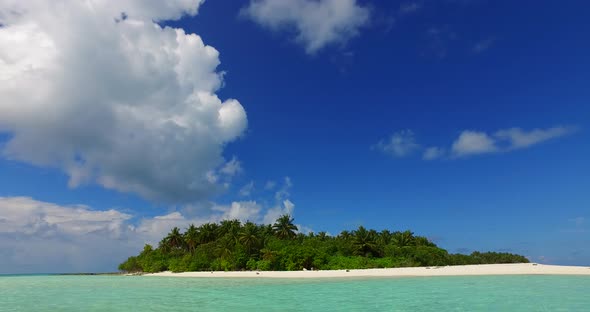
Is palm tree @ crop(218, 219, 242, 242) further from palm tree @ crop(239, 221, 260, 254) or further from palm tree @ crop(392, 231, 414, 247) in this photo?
palm tree @ crop(392, 231, 414, 247)

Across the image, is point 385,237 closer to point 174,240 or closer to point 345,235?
point 345,235

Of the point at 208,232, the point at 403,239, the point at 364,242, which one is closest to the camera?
the point at 364,242

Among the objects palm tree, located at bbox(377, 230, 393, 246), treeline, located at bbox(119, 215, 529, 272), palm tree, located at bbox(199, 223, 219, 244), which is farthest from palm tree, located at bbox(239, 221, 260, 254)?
palm tree, located at bbox(377, 230, 393, 246)

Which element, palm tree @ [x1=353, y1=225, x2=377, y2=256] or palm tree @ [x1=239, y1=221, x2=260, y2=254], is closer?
palm tree @ [x1=353, y1=225, x2=377, y2=256]

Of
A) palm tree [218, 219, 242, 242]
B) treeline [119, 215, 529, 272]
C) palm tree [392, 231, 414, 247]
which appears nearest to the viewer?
treeline [119, 215, 529, 272]

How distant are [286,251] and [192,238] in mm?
30681

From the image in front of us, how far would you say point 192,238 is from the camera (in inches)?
3263

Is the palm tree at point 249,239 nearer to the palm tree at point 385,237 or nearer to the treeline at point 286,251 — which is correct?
the treeline at point 286,251

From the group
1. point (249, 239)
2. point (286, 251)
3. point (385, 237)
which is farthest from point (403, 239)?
point (249, 239)

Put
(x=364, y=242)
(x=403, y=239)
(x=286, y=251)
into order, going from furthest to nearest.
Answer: (x=403, y=239)
(x=364, y=242)
(x=286, y=251)

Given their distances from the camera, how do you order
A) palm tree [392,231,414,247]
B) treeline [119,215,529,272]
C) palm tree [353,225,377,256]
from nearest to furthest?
treeline [119,215,529,272] → palm tree [353,225,377,256] → palm tree [392,231,414,247]

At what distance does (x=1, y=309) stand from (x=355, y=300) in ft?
62.1

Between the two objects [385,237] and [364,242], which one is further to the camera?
[385,237]

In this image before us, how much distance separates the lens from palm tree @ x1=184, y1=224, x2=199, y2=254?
82.6 meters
